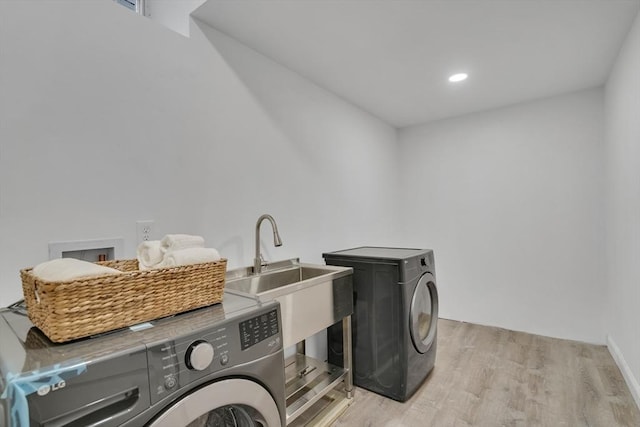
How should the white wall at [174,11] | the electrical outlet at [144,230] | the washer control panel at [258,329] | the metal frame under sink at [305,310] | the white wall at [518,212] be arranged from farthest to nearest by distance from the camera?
1. the white wall at [518,212]
2. the white wall at [174,11]
3. the metal frame under sink at [305,310]
4. the electrical outlet at [144,230]
5. the washer control panel at [258,329]

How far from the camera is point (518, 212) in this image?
312 cm

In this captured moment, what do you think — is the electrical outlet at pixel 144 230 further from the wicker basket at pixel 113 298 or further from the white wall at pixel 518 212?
the white wall at pixel 518 212

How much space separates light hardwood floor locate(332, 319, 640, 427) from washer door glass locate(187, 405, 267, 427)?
0.97 meters

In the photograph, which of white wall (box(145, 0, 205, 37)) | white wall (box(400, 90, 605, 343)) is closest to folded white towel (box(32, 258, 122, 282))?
white wall (box(145, 0, 205, 37))

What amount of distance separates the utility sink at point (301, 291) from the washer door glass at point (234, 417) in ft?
1.43

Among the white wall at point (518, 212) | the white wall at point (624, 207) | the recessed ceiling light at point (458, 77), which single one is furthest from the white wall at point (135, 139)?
the white wall at point (624, 207)

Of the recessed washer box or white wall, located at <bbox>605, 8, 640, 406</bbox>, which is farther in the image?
white wall, located at <bbox>605, 8, 640, 406</bbox>

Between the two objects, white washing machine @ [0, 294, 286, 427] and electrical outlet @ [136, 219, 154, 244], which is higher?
electrical outlet @ [136, 219, 154, 244]

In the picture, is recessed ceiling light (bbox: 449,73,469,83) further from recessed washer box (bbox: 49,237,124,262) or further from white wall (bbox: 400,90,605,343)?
recessed washer box (bbox: 49,237,124,262)

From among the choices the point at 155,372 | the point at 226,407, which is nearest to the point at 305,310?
the point at 226,407

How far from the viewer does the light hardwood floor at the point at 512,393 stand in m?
1.83

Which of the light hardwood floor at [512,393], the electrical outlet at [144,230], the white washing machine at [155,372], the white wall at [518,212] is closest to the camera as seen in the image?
the white washing machine at [155,372]

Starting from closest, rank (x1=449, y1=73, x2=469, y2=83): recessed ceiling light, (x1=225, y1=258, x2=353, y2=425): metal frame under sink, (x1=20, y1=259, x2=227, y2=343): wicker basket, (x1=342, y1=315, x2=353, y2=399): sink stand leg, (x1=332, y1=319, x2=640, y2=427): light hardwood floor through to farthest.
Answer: (x1=20, y1=259, x2=227, y2=343): wicker basket → (x1=225, y1=258, x2=353, y2=425): metal frame under sink → (x1=332, y1=319, x2=640, y2=427): light hardwood floor → (x1=342, y1=315, x2=353, y2=399): sink stand leg → (x1=449, y1=73, x2=469, y2=83): recessed ceiling light

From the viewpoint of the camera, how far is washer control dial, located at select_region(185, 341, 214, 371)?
833 millimetres
